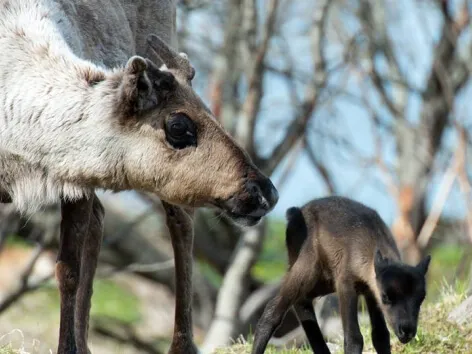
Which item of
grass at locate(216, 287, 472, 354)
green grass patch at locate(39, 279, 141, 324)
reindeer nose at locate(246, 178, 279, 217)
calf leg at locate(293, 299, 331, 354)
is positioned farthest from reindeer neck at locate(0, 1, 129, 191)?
green grass patch at locate(39, 279, 141, 324)

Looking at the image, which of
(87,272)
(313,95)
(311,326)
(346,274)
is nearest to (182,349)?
(87,272)

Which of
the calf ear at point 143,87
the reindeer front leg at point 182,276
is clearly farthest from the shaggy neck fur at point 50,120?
the reindeer front leg at point 182,276

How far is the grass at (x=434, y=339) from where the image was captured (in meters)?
8.80

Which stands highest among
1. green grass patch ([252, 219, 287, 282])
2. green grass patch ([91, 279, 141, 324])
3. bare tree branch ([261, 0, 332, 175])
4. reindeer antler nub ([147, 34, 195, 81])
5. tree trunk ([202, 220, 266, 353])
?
reindeer antler nub ([147, 34, 195, 81])

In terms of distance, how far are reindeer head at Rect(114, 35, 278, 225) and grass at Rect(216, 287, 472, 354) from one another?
6.69 feet

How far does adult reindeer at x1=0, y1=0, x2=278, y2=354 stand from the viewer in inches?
297

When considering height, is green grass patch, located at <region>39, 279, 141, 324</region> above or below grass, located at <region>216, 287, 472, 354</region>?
below

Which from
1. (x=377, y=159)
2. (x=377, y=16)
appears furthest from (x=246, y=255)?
(x=377, y=16)

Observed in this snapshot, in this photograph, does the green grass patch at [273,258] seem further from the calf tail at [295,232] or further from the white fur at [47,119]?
the white fur at [47,119]

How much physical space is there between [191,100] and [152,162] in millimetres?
514

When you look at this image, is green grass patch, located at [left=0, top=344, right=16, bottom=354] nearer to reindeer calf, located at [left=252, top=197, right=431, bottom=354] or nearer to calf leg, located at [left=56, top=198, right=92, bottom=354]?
calf leg, located at [left=56, top=198, right=92, bottom=354]

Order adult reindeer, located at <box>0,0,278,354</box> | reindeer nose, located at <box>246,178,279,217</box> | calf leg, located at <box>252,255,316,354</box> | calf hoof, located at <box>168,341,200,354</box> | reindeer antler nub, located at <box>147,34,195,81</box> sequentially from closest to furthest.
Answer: reindeer nose, located at <box>246,178,279,217</box> → adult reindeer, located at <box>0,0,278,354</box> → reindeer antler nub, located at <box>147,34,195,81</box> → calf leg, located at <box>252,255,316,354</box> → calf hoof, located at <box>168,341,200,354</box>

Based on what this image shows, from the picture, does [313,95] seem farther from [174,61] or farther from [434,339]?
[174,61]

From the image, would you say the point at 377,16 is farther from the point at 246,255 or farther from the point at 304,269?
the point at 304,269
